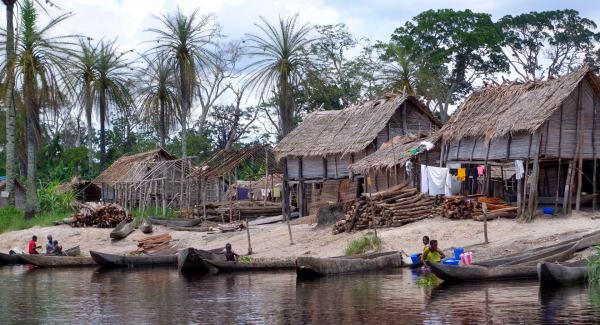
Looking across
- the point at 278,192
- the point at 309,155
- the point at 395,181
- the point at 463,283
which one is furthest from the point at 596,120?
the point at 278,192

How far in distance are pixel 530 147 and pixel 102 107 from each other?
76.5 ft

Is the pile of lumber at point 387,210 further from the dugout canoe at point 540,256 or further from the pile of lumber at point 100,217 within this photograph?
the pile of lumber at point 100,217

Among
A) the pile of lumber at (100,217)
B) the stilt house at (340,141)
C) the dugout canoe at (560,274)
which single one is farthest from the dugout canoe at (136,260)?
the dugout canoe at (560,274)

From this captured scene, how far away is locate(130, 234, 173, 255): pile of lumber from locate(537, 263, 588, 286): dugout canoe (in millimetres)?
16114

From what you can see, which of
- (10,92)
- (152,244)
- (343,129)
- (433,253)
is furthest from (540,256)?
(10,92)

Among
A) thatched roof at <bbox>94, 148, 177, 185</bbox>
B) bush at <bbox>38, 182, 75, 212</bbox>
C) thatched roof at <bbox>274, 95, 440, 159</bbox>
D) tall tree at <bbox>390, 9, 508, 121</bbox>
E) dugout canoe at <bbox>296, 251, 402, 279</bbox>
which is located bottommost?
dugout canoe at <bbox>296, 251, 402, 279</bbox>

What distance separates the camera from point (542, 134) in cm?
2652

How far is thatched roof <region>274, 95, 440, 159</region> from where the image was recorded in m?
34.4

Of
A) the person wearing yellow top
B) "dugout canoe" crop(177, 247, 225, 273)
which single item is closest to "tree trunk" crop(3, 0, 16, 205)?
"dugout canoe" crop(177, 247, 225, 273)

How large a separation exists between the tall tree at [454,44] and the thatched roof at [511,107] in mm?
19500

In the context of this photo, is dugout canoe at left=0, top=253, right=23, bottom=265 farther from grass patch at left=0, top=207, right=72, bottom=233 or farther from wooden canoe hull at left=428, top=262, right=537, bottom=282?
wooden canoe hull at left=428, top=262, right=537, bottom=282

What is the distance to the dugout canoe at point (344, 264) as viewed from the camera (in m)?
21.8

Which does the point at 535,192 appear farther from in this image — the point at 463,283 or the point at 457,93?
the point at 457,93

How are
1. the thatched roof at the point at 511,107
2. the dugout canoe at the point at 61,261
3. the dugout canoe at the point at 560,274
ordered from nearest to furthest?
the dugout canoe at the point at 560,274, the thatched roof at the point at 511,107, the dugout canoe at the point at 61,261
